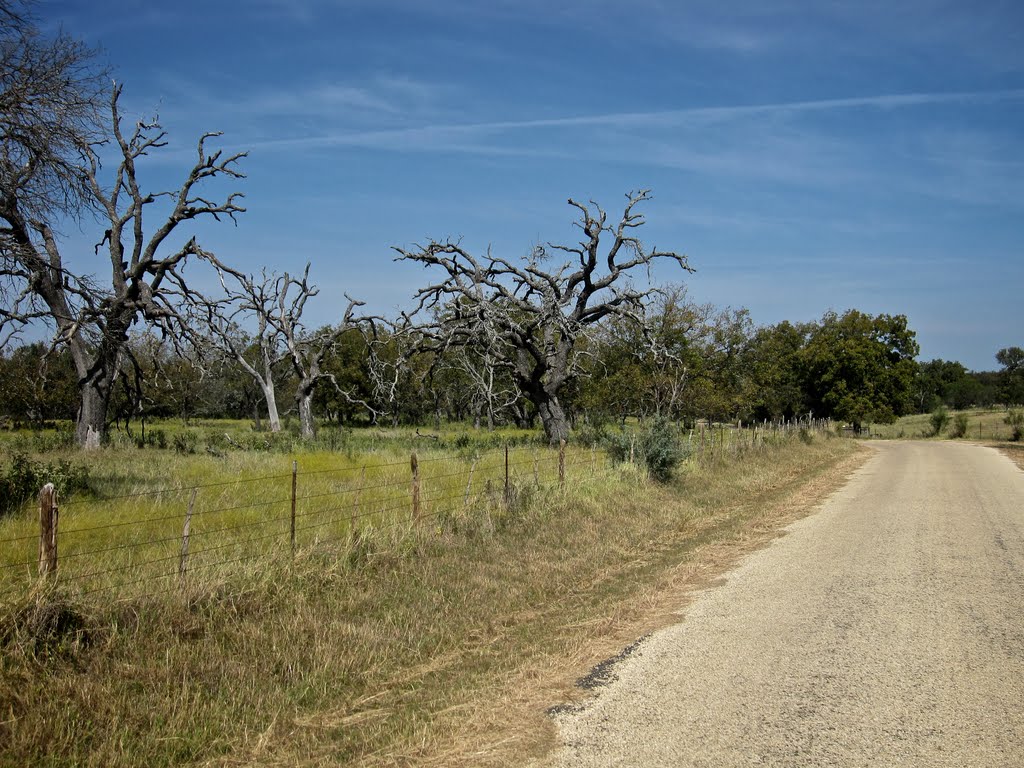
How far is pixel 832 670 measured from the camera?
21.8 feet

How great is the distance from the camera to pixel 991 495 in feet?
62.9

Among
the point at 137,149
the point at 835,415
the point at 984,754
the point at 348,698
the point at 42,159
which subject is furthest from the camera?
the point at 835,415

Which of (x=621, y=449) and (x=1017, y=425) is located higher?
(x=1017, y=425)

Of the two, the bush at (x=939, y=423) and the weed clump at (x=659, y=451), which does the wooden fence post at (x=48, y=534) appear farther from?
the bush at (x=939, y=423)

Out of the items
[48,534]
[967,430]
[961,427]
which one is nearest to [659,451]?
[48,534]

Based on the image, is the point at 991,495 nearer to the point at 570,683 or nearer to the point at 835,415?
the point at 570,683

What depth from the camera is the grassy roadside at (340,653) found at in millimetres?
5328

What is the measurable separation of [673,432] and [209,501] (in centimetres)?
1131

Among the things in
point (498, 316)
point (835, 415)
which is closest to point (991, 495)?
point (498, 316)

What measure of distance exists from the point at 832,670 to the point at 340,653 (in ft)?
14.6

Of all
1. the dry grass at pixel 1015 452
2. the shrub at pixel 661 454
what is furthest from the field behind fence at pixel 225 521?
the dry grass at pixel 1015 452

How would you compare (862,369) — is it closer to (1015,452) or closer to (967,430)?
(967,430)

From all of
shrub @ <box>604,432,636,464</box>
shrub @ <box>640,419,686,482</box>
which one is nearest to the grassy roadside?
shrub @ <box>640,419,686,482</box>

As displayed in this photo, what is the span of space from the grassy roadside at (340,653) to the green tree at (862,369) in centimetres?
5857
